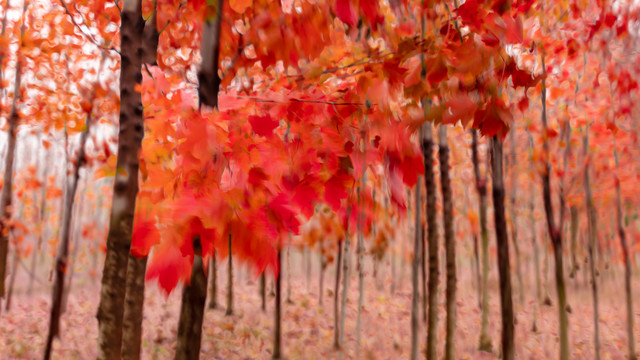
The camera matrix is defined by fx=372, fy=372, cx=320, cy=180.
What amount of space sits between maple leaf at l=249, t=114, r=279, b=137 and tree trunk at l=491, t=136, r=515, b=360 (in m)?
3.65

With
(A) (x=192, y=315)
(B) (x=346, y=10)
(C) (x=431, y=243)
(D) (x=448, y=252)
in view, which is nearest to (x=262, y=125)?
(B) (x=346, y=10)

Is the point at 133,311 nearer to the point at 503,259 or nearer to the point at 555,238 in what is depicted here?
the point at 503,259

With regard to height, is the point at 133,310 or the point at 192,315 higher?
the point at 192,315

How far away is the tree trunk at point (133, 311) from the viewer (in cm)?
315

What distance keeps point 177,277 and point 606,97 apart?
33.8 ft

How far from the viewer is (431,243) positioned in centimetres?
554

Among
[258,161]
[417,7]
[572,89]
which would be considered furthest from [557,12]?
[258,161]

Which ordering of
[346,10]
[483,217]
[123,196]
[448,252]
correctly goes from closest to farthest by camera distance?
[346,10] < [123,196] < [448,252] < [483,217]

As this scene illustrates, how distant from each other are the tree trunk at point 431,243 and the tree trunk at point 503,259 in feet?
3.12

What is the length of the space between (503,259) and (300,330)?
6454 millimetres

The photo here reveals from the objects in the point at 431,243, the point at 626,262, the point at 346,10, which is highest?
the point at 346,10

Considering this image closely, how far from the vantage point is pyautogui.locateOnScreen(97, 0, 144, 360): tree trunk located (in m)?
1.90

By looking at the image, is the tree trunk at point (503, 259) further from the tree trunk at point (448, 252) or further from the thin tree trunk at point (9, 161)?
the thin tree trunk at point (9, 161)

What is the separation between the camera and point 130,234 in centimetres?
192
